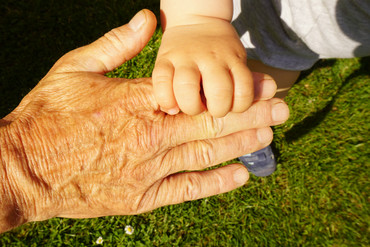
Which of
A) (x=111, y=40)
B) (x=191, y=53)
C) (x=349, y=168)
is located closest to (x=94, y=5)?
(x=111, y=40)

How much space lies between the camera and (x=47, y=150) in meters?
1.79

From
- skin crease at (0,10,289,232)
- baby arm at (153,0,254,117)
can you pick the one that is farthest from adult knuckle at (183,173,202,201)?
baby arm at (153,0,254,117)

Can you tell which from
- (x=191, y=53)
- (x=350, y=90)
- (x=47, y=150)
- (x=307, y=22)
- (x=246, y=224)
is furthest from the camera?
(x=350, y=90)

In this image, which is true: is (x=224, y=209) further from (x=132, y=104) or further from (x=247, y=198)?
(x=132, y=104)

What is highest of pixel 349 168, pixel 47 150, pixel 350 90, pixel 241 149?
pixel 47 150

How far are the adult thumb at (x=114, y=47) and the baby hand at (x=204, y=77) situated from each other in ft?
1.06

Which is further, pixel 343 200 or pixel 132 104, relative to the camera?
pixel 343 200

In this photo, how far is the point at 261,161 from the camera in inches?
117

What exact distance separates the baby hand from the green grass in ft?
5.83

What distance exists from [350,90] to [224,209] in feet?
6.27

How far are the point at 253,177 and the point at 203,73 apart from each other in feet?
6.51

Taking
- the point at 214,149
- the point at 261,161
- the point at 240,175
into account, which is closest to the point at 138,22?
the point at 214,149

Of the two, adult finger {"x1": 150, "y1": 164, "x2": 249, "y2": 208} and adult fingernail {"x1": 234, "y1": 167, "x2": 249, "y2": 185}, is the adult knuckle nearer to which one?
adult finger {"x1": 150, "y1": 164, "x2": 249, "y2": 208}

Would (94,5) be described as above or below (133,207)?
above
